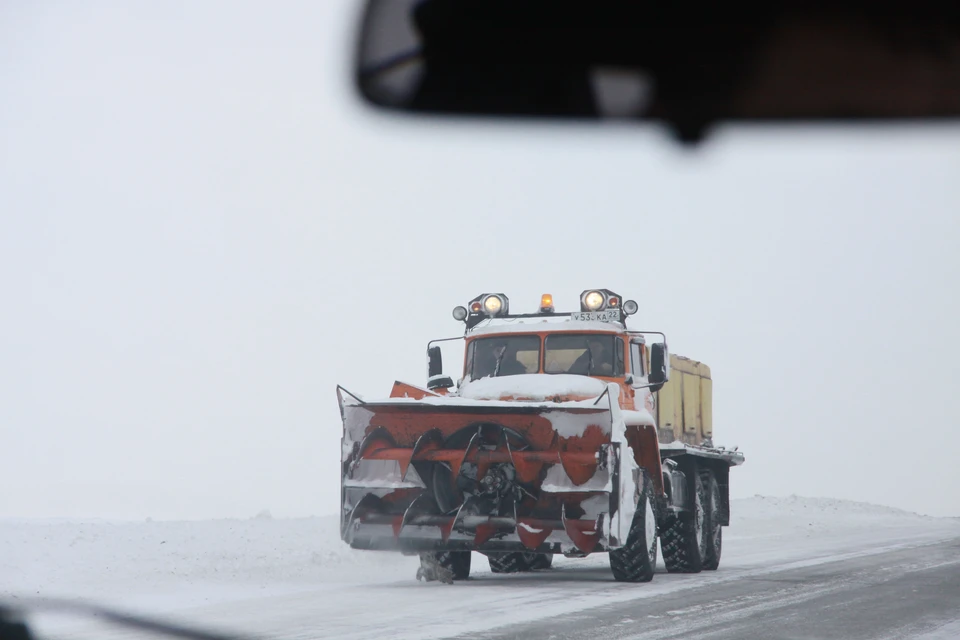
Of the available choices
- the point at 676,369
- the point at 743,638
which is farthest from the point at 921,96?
the point at 676,369

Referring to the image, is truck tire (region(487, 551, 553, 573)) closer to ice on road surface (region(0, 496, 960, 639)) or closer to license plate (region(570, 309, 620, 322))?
ice on road surface (region(0, 496, 960, 639))

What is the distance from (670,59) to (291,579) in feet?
38.4

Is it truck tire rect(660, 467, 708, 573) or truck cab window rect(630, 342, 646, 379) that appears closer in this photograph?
truck cab window rect(630, 342, 646, 379)

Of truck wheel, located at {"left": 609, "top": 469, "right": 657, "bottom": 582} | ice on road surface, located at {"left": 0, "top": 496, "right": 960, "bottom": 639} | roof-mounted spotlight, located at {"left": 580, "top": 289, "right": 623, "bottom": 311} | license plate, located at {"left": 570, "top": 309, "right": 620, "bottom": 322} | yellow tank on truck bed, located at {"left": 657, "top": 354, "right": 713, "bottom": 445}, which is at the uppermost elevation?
roof-mounted spotlight, located at {"left": 580, "top": 289, "right": 623, "bottom": 311}

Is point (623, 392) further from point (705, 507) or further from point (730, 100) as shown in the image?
point (730, 100)

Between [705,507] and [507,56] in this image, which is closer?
[507,56]

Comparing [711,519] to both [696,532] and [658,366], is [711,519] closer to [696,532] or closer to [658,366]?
[696,532]

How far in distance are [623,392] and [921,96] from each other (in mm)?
10856

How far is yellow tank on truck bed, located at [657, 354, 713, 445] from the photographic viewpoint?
614 inches

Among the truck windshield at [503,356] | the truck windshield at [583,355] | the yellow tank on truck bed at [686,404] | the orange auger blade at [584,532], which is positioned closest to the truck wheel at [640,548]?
the orange auger blade at [584,532]

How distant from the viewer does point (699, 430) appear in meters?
17.7

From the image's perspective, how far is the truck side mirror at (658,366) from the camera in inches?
539

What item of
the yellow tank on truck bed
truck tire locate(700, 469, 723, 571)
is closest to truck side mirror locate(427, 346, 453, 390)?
the yellow tank on truck bed

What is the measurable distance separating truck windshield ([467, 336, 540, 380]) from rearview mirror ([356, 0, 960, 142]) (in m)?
11.2
